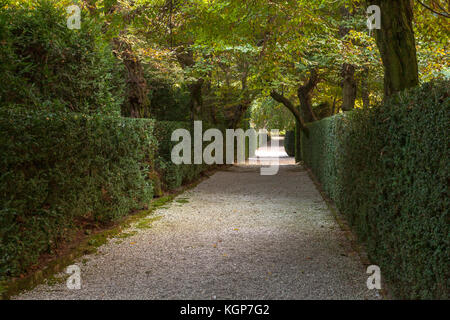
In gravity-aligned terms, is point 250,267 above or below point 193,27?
below

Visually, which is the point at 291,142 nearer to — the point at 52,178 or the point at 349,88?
the point at 349,88

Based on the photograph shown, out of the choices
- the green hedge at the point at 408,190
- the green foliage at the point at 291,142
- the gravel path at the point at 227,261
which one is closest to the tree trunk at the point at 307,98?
the green foliage at the point at 291,142

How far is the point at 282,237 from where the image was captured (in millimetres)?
6801

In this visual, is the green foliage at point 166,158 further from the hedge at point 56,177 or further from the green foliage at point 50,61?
the green foliage at point 50,61

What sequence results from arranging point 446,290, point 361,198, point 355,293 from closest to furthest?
point 446,290 → point 355,293 → point 361,198

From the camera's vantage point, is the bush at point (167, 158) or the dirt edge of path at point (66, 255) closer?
the dirt edge of path at point (66, 255)

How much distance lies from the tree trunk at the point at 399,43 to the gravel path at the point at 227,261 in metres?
2.66

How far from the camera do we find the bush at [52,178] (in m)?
4.36

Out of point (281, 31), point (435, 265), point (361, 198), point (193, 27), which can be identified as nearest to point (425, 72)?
point (281, 31)

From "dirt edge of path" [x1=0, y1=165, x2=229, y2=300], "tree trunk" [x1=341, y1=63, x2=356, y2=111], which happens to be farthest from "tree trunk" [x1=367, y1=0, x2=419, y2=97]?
"tree trunk" [x1=341, y1=63, x2=356, y2=111]

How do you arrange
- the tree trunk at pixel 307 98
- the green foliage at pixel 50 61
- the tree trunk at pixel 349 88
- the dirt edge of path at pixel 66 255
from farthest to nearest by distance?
the tree trunk at pixel 307 98 < the tree trunk at pixel 349 88 < the green foliage at pixel 50 61 < the dirt edge of path at pixel 66 255

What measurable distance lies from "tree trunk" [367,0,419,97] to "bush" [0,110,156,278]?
15.6ft

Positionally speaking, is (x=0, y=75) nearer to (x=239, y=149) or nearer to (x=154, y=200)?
(x=154, y=200)
